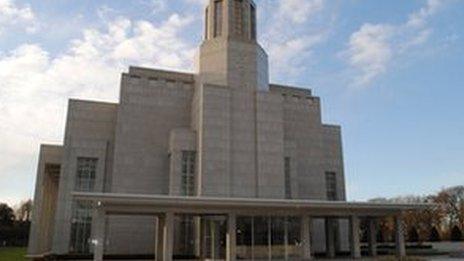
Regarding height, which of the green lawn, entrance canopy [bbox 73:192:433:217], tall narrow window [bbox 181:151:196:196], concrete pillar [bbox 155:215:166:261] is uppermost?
tall narrow window [bbox 181:151:196:196]

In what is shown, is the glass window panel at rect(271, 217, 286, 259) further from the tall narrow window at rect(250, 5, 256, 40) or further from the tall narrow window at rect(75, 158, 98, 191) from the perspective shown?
the tall narrow window at rect(250, 5, 256, 40)

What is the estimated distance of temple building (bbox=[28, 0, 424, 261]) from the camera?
39250mm

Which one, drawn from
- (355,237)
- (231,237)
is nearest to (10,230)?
(231,237)

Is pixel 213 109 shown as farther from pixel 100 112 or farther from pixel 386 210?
pixel 386 210

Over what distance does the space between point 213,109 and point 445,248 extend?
29.7m

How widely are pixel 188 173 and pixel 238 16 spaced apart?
16522mm

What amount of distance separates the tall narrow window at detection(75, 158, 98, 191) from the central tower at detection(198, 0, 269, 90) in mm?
12763

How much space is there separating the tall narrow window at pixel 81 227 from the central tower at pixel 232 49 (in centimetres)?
1572

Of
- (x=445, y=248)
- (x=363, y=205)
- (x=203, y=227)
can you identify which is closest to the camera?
(x=363, y=205)

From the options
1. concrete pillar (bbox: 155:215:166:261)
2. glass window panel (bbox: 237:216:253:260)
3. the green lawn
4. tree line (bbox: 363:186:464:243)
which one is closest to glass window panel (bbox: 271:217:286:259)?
glass window panel (bbox: 237:216:253:260)

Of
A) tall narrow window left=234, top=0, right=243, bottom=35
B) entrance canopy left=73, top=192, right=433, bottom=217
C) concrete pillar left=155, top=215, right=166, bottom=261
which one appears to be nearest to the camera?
entrance canopy left=73, top=192, right=433, bottom=217

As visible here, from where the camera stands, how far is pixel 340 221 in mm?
47375

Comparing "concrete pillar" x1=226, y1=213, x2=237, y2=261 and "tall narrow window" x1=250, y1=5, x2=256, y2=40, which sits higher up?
"tall narrow window" x1=250, y1=5, x2=256, y2=40

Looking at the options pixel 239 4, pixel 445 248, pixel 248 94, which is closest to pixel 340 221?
pixel 445 248
